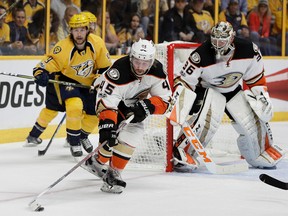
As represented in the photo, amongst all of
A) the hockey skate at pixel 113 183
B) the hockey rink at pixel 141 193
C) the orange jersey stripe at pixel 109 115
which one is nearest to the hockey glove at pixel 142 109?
the orange jersey stripe at pixel 109 115

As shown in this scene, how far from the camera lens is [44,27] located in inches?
303

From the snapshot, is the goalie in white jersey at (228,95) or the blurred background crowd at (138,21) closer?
the goalie in white jersey at (228,95)

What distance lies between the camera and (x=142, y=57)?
4.99 m

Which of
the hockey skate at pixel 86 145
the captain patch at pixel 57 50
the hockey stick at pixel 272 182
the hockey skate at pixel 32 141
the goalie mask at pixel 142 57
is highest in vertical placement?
the goalie mask at pixel 142 57

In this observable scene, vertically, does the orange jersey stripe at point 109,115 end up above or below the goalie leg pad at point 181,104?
above

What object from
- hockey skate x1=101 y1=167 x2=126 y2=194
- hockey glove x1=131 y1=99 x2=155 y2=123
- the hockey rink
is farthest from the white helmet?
hockey skate x1=101 y1=167 x2=126 y2=194

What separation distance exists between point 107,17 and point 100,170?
3.21 metres

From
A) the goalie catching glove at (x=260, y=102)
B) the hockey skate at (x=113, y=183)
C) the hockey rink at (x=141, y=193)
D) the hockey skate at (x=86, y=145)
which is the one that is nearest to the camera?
the hockey rink at (x=141, y=193)

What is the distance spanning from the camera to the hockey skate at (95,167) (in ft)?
17.7

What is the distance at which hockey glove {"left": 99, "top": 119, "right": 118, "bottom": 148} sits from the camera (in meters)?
4.89

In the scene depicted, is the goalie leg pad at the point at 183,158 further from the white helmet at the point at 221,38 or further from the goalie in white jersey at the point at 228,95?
the white helmet at the point at 221,38

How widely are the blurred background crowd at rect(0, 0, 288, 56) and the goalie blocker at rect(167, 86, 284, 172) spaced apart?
1.16 meters

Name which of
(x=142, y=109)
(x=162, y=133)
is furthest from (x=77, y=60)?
(x=142, y=109)

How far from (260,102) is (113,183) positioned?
1.44 metres
